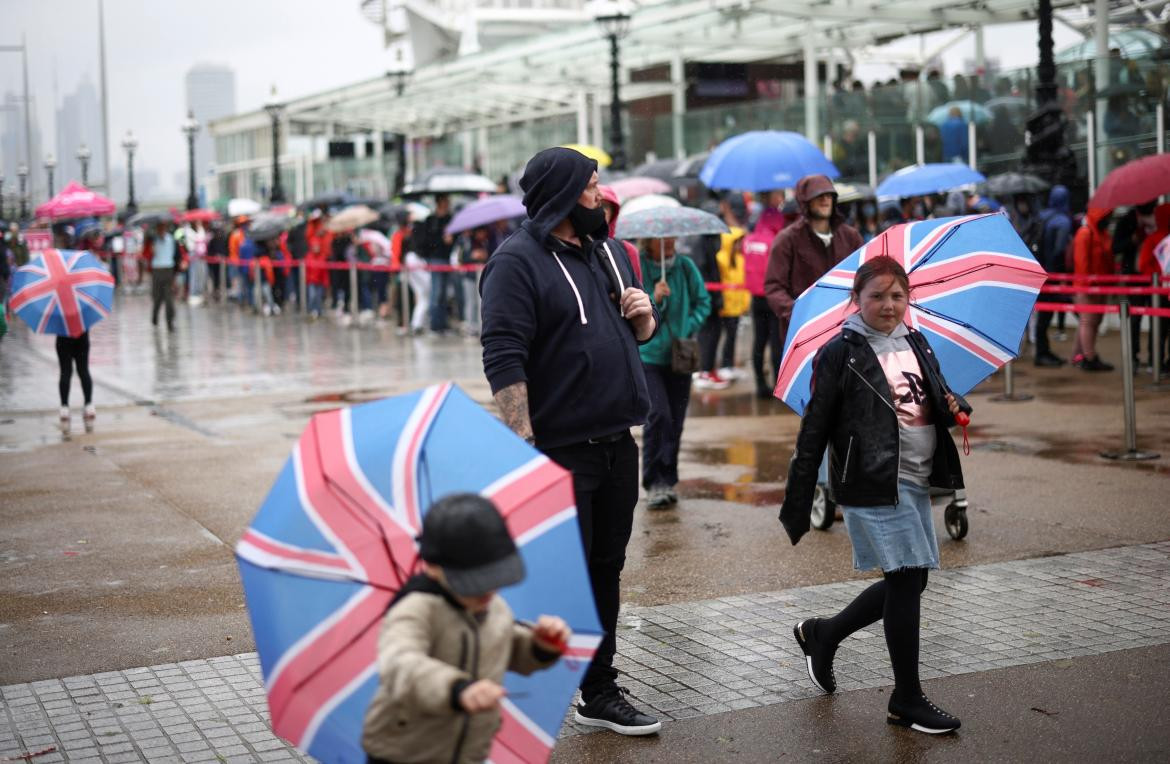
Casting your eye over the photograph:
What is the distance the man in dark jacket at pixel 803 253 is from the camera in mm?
9492

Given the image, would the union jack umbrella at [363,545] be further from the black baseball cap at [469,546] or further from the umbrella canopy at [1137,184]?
the umbrella canopy at [1137,184]

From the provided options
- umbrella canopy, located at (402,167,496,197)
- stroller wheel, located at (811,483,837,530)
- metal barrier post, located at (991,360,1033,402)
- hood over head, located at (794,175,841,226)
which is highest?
umbrella canopy, located at (402,167,496,197)

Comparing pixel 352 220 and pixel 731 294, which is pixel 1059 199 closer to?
pixel 731 294

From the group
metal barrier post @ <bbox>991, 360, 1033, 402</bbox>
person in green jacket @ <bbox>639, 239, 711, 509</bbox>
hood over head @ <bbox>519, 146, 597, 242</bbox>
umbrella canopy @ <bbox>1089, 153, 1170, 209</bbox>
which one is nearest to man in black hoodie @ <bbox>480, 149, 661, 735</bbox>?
hood over head @ <bbox>519, 146, 597, 242</bbox>

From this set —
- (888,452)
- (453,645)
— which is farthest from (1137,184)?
(453,645)

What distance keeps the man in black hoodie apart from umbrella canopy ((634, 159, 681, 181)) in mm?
20511

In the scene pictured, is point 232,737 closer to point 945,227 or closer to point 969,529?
point 945,227

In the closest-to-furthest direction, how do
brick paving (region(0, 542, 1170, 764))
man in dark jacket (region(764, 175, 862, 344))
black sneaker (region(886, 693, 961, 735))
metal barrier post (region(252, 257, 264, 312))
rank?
black sneaker (region(886, 693, 961, 735)), brick paving (region(0, 542, 1170, 764)), man in dark jacket (region(764, 175, 862, 344)), metal barrier post (region(252, 257, 264, 312))

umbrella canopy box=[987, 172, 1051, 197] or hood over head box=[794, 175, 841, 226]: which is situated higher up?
umbrella canopy box=[987, 172, 1051, 197]

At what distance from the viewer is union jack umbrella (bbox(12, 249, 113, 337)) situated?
13.0 meters

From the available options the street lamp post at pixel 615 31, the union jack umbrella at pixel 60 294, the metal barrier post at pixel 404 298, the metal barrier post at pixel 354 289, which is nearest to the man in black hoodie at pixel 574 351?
the union jack umbrella at pixel 60 294

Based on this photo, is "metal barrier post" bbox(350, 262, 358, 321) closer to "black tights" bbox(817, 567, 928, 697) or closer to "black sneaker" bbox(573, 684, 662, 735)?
"black sneaker" bbox(573, 684, 662, 735)

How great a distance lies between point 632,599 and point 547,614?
11.8 ft

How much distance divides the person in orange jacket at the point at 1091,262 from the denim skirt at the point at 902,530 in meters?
10.7
